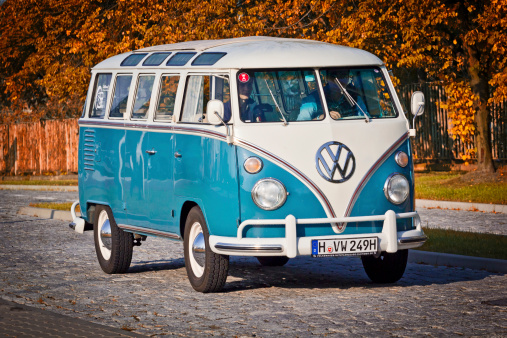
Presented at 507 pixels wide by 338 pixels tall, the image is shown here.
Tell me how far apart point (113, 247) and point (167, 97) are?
2.02m

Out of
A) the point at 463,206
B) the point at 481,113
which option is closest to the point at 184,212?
the point at 463,206

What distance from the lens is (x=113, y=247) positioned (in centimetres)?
1130

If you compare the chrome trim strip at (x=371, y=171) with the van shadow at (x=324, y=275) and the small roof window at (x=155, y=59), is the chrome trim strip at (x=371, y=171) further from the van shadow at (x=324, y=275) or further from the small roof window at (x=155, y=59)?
the small roof window at (x=155, y=59)

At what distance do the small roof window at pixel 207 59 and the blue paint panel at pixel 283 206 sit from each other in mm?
1103

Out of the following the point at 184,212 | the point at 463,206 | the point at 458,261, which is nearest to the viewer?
the point at 184,212

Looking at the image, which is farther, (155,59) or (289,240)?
(155,59)

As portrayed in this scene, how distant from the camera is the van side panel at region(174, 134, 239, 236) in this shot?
29.8 feet

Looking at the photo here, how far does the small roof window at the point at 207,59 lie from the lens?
9.70 metres

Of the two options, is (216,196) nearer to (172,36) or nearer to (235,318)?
(235,318)

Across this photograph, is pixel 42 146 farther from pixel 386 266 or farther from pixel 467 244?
pixel 386 266

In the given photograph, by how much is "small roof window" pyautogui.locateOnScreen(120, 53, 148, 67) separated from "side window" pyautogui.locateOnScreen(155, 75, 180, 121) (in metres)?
0.89

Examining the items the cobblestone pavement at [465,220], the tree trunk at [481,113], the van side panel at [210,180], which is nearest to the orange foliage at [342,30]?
the tree trunk at [481,113]

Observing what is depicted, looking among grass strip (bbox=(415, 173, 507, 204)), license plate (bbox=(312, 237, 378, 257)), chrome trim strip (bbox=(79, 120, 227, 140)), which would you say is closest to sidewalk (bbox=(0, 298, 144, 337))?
license plate (bbox=(312, 237, 378, 257))

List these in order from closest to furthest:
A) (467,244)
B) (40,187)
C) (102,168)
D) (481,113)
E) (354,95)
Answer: (354,95) < (102,168) < (467,244) < (481,113) < (40,187)
